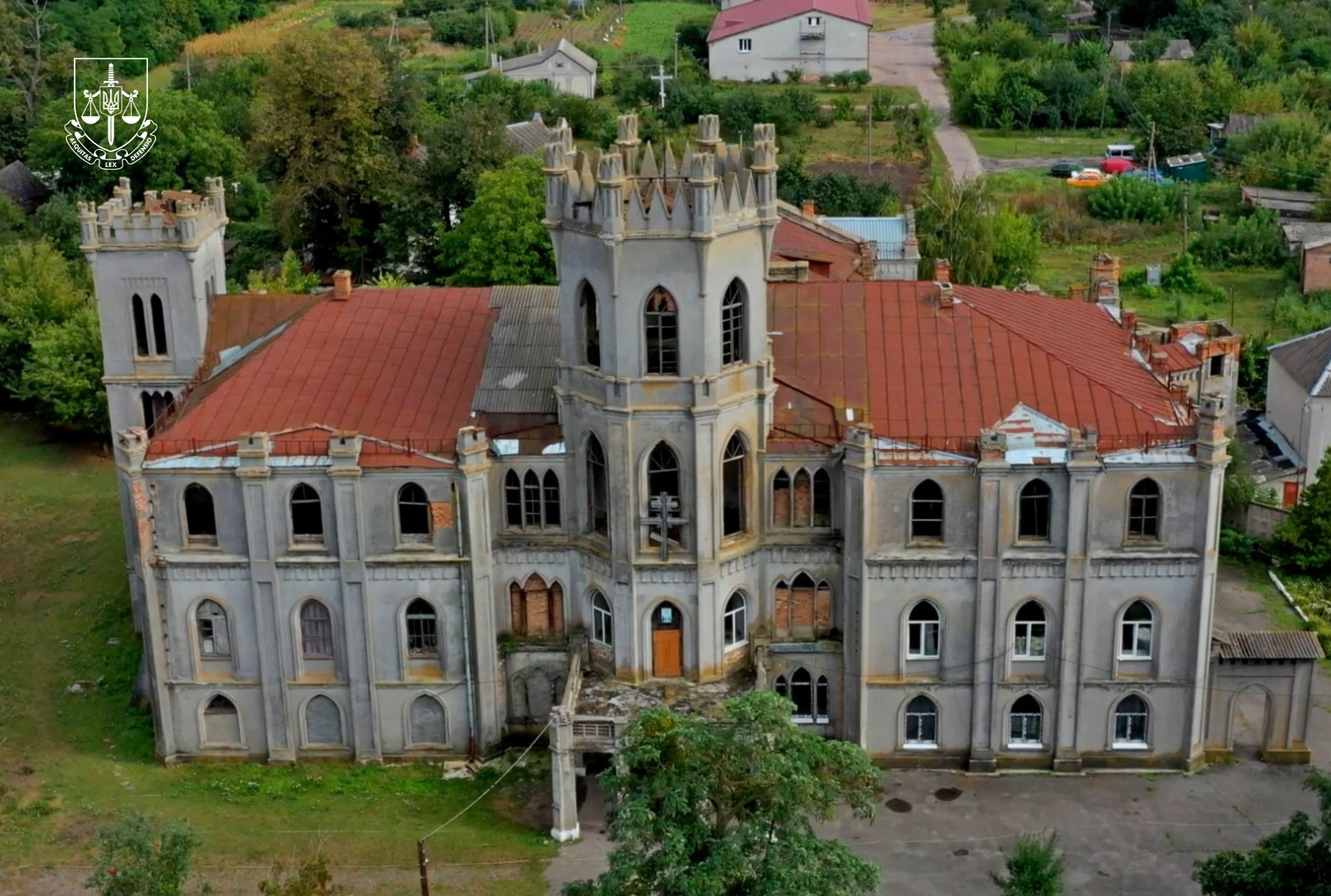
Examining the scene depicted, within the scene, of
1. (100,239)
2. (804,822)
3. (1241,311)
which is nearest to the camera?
(804,822)

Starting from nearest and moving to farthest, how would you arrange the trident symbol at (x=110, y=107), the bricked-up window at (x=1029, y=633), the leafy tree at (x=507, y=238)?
1. the bricked-up window at (x=1029, y=633)
2. the leafy tree at (x=507, y=238)
3. the trident symbol at (x=110, y=107)

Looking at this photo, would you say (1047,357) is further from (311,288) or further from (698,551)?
(311,288)

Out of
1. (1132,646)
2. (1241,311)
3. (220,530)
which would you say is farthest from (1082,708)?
(1241,311)

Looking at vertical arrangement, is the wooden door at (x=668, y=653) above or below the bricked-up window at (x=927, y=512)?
below

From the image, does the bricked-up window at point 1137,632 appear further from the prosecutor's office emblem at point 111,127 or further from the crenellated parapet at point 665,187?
the prosecutor's office emblem at point 111,127

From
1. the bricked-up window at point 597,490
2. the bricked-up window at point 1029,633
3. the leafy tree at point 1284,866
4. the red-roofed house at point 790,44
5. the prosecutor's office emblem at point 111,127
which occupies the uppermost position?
the red-roofed house at point 790,44

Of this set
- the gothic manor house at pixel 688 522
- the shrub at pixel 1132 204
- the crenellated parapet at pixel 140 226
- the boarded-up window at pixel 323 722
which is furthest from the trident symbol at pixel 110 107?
the boarded-up window at pixel 323 722
